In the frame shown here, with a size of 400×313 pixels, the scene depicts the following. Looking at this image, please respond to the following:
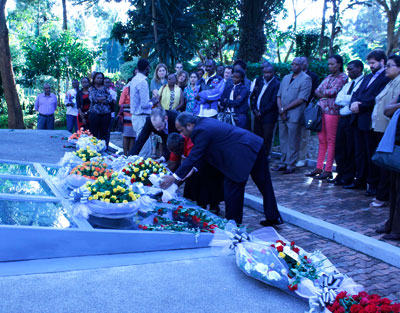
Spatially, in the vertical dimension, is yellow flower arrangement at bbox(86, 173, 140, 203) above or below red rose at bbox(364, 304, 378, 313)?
above

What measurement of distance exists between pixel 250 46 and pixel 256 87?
791 cm

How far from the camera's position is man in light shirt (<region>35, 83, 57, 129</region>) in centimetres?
1220

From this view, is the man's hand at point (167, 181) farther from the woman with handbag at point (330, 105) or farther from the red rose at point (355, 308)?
the woman with handbag at point (330, 105)

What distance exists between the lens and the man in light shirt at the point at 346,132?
680 cm

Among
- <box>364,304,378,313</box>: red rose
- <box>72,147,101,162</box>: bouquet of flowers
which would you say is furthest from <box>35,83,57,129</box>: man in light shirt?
<box>364,304,378,313</box>: red rose

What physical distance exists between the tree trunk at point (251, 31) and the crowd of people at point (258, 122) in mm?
6698

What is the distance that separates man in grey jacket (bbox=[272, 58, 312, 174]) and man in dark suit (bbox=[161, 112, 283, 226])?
135 inches

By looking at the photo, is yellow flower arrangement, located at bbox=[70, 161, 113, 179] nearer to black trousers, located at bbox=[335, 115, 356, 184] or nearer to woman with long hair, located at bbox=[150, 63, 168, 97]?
black trousers, located at bbox=[335, 115, 356, 184]

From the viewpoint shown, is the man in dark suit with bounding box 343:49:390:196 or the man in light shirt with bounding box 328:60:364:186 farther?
the man in light shirt with bounding box 328:60:364:186

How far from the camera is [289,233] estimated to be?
5074 mm

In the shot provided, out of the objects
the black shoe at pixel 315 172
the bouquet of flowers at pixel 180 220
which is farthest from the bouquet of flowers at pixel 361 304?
the black shoe at pixel 315 172

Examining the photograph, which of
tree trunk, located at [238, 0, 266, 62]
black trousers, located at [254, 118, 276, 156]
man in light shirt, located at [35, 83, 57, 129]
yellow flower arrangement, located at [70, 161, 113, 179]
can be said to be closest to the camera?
yellow flower arrangement, located at [70, 161, 113, 179]

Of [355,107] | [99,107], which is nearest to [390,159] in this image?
[355,107]

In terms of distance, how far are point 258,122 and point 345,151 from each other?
2259 millimetres
